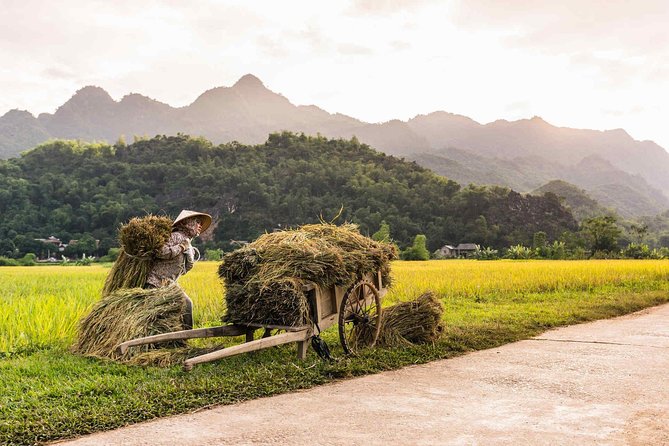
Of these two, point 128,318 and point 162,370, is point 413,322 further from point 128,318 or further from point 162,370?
point 128,318

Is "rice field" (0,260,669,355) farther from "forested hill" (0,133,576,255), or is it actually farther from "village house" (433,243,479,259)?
"forested hill" (0,133,576,255)

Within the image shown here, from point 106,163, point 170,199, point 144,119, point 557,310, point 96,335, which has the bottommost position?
point 557,310

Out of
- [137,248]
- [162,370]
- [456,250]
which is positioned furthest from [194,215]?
[456,250]

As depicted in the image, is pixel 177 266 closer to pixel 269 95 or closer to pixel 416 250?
pixel 416 250

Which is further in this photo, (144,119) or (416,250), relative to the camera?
(144,119)

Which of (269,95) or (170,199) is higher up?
(269,95)

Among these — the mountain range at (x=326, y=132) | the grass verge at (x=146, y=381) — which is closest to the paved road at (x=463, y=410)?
the grass verge at (x=146, y=381)

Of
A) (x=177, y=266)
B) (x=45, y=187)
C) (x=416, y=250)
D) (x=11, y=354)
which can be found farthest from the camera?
(x=45, y=187)

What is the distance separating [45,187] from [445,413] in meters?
57.5

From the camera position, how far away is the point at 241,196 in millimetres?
62000

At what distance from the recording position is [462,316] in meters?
9.05

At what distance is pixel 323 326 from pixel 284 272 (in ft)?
2.23

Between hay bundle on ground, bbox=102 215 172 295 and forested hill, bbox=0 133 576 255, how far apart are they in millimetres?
44142

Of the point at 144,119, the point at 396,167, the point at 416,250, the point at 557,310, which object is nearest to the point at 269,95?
the point at 144,119
